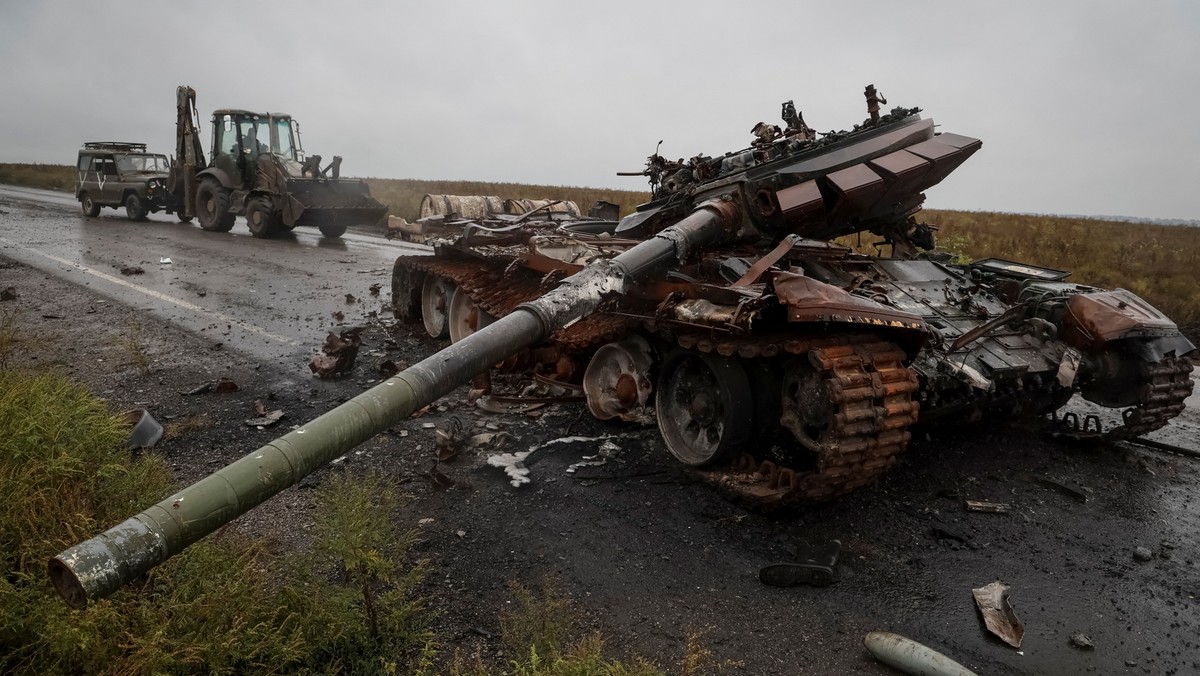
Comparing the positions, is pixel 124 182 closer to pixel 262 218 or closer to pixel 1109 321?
pixel 262 218

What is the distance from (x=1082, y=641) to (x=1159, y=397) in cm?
304

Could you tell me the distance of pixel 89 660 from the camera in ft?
9.30

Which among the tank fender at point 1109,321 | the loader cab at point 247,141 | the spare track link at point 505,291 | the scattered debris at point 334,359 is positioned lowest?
the scattered debris at point 334,359

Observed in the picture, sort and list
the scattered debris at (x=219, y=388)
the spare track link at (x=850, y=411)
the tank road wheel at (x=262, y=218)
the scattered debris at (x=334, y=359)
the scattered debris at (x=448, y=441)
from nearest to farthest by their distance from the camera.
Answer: the spare track link at (x=850, y=411), the scattered debris at (x=448, y=441), the scattered debris at (x=219, y=388), the scattered debris at (x=334, y=359), the tank road wheel at (x=262, y=218)

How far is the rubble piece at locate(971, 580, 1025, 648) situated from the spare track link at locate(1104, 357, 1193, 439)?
272 centimetres

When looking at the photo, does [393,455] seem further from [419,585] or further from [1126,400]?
[1126,400]

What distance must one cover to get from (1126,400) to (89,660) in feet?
22.0

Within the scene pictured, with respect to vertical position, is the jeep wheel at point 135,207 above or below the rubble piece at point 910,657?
above

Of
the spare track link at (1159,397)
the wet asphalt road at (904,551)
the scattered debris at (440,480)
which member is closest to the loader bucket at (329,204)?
the wet asphalt road at (904,551)

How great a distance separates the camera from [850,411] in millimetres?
4266

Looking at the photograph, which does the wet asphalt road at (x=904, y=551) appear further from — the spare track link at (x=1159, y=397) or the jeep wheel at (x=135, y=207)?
the jeep wheel at (x=135, y=207)

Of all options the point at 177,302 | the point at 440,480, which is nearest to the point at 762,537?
the point at 440,480

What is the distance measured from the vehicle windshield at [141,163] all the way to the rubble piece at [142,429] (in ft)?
67.0

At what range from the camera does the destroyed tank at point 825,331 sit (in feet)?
14.9
